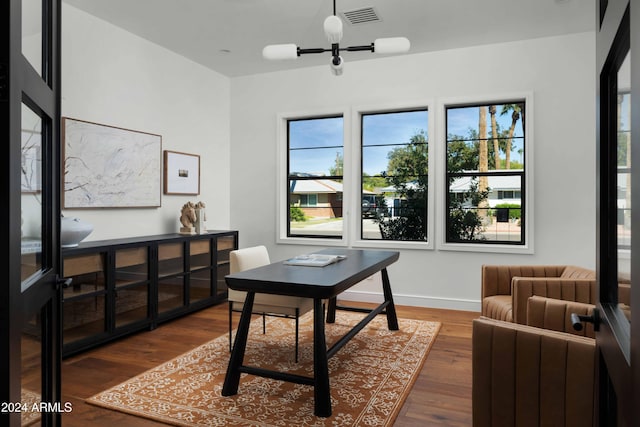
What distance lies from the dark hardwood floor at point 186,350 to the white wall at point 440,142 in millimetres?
562

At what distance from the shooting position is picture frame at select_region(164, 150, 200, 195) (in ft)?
15.4

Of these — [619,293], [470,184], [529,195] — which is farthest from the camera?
[470,184]

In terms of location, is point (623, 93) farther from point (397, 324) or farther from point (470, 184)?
point (470, 184)

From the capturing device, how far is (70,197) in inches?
143

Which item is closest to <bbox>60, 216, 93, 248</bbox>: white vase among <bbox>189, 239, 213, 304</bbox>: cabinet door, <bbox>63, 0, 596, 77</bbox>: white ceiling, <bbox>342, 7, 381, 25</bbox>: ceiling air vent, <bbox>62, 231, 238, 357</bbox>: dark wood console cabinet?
<bbox>62, 231, 238, 357</bbox>: dark wood console cabinet

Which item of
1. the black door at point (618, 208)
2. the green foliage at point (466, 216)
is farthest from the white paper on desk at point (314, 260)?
the black door at point (618, 208)

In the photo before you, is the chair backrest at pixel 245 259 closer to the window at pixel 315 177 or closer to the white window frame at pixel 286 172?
the white window frame at pixel 286 172

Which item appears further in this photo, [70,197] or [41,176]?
[70,197]

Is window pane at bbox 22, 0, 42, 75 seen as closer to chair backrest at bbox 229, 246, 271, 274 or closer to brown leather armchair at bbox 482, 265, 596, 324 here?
chair backrest at bbox 229, 246, 271, 274

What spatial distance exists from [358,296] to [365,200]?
3.69 feet

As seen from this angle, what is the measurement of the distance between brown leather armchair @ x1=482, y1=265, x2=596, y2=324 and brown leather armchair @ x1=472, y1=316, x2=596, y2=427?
1.15m

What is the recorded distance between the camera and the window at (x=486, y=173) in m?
4.57

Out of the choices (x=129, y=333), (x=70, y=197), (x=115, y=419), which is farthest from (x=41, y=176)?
(x=129, y=333)

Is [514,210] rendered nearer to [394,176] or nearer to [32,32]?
[394,176]
